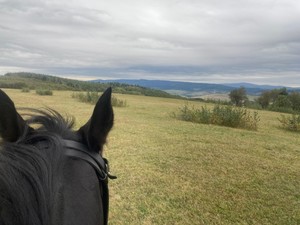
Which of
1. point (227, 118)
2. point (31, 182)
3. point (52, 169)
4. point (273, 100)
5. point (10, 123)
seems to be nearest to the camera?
point (31, 182)

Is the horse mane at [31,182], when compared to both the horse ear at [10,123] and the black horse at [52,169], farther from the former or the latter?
the horse ear at [10,123]

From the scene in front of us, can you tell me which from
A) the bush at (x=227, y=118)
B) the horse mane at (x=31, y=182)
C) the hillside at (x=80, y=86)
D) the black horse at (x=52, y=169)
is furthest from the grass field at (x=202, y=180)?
the hillside at (x=80, y=86)

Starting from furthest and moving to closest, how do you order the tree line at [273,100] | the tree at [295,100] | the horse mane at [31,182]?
the tree at [295,100] → the tree line at [273,100] → the horse mane at [31,182]

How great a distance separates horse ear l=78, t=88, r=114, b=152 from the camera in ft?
4.22

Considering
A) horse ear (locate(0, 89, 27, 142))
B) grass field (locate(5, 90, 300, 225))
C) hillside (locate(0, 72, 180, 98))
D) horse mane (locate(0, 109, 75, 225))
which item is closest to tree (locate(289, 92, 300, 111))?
hillside (locate(0, 72, 180, 98))

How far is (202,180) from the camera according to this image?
5582mm

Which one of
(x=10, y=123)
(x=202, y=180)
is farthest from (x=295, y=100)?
(x=10, y=123)

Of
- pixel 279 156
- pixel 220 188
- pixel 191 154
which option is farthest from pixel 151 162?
pixel 279 156

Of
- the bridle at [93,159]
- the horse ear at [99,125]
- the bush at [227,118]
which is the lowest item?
the bush at [227,118]

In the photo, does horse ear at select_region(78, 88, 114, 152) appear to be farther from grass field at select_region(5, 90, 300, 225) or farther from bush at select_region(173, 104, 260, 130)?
bush at select_region(173, 104, 260, 130)

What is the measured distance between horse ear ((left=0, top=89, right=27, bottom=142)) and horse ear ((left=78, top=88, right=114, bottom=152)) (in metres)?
0.26

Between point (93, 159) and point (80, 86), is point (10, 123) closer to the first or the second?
point (93, 159)

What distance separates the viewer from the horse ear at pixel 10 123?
3.76 ft

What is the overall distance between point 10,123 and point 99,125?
Answer: 0.34 meters
